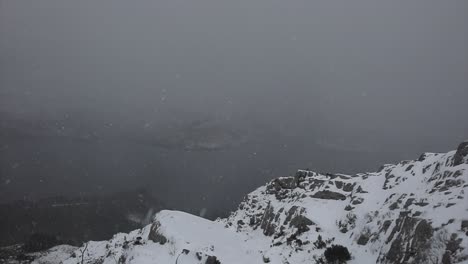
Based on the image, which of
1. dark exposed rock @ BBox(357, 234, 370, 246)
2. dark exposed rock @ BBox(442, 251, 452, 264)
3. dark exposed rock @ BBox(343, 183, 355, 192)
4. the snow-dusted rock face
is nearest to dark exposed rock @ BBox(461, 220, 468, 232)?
the snow-dusted rock face

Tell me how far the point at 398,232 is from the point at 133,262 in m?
24.7

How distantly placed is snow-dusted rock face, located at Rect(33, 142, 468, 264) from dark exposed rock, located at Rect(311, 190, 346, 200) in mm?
148

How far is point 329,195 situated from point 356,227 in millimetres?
13295

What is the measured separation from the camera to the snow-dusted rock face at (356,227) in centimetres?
2166

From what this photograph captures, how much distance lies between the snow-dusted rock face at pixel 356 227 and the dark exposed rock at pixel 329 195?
0.49 feet

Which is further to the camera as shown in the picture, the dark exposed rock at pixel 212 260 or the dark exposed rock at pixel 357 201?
the dark exposed rock at pixel 357 201

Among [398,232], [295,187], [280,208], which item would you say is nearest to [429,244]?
[398,232]

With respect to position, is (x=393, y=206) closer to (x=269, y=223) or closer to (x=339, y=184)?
(x=339, y=184)

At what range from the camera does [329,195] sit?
4719 cm

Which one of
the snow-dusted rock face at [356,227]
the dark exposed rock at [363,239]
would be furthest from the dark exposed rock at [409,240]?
the dark exposed rock at [363,239]

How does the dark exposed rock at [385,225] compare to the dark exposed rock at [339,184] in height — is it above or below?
above

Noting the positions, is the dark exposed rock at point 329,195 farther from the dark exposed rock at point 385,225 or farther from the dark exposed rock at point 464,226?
the dark exposed rock at point 464,226

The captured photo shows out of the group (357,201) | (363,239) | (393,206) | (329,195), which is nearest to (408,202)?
(393,206)

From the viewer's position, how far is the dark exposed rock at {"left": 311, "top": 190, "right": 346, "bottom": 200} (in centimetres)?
4603
